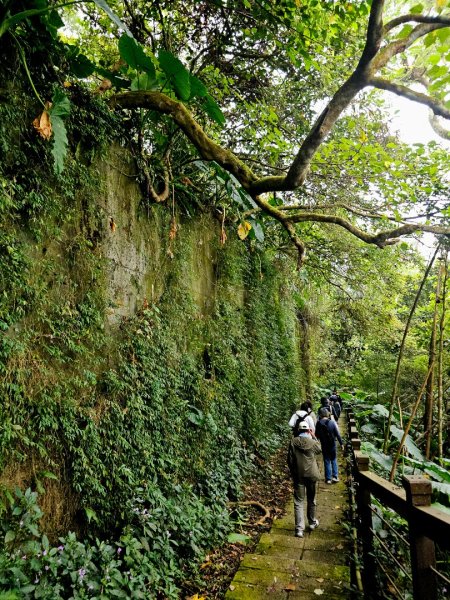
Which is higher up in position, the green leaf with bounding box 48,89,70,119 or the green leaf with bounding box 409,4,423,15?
the green leaf with bounding box 409,4,423,15

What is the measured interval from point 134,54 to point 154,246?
2.06 m

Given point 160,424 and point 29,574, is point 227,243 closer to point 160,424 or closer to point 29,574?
point 160,424

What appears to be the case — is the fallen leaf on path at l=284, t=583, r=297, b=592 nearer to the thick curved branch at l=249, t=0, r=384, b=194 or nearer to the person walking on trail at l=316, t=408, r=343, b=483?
the person walking on trail at l=316, t=408, r=343, b=483

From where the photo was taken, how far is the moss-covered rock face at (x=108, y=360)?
9.25 feet

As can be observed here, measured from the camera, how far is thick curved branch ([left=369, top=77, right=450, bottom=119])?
3.09m

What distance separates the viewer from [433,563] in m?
1.92

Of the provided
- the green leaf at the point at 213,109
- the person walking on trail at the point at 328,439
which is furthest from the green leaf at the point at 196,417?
the green leaf at the point at 213,109

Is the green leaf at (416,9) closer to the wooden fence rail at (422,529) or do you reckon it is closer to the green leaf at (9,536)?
the wooden fence rail at (422,529)

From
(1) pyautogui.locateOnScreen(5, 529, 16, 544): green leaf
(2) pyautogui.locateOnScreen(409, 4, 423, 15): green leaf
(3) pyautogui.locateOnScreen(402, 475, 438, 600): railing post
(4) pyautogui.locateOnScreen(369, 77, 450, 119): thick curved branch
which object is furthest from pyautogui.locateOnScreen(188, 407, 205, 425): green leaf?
(2) pyautogui.locateOnScreen(409, 4, 423, 15): green leaf

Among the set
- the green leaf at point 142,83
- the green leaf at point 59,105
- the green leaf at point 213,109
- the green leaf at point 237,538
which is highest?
the green leaf at point 142,83

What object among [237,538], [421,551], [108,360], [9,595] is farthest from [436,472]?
[9,595]

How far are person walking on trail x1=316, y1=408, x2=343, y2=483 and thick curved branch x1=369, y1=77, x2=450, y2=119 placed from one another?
479cm

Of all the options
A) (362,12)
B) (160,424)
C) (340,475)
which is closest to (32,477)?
(160,424)

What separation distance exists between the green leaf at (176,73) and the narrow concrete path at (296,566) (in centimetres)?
436
